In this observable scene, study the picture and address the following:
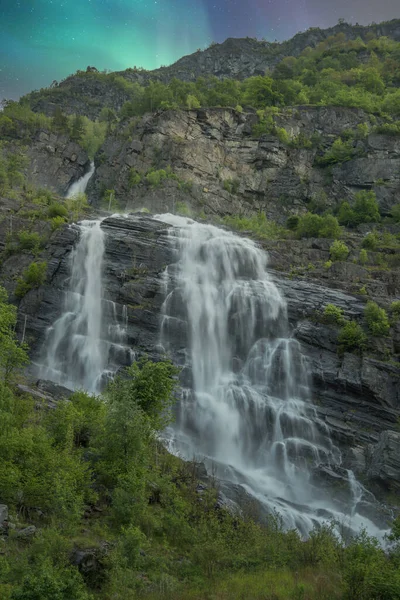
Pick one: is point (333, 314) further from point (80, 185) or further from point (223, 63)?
point (223, 63)

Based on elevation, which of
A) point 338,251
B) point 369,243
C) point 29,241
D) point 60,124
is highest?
point 60,124

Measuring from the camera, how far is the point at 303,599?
36.9 ft

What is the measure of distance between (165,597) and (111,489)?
5.62 meters

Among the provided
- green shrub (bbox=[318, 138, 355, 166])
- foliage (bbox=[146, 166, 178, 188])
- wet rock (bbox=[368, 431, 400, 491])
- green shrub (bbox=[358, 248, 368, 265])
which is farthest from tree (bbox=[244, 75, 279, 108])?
wet rock (bbox=[368, 431, 400, 491])

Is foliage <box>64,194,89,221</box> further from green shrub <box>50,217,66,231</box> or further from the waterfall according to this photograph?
the waterfall

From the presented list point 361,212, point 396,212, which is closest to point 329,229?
point 361,212

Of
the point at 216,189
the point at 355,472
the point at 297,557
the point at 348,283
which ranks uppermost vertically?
the point at 216,189

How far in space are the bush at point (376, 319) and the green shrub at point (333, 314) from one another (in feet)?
5.90

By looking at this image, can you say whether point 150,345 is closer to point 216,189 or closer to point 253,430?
point 253,430

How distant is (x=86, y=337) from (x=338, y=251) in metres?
24.6

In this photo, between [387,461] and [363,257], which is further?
[363,257]

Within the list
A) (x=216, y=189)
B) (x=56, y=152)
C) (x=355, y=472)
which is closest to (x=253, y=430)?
(x=355, y=472)

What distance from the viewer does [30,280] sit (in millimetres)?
37031

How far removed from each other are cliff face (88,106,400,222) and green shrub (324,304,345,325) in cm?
2758
